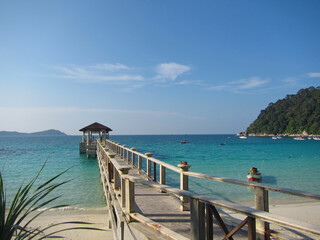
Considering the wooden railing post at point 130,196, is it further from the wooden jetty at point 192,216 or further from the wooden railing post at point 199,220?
the wooden railing post at point 199,220

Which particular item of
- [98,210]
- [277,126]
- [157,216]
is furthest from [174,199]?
[277,126]

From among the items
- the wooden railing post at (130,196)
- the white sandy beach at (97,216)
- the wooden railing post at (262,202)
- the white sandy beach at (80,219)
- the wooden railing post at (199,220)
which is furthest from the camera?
the white sandy beach at (97,216)

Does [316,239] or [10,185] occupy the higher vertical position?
[316,239]

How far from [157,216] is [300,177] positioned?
16.3 metres

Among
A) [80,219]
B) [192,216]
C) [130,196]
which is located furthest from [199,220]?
[80,219]

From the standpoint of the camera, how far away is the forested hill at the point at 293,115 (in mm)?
107750

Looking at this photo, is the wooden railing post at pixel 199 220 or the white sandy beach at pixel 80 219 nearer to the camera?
the wooden railing post at pixel 199 220

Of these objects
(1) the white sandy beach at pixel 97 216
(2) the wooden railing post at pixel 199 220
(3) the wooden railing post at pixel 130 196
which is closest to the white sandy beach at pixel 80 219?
(1) the white sandy beach at pixel 97 216

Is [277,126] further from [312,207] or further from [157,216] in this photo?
[157,216]

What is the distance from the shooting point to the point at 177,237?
289cm

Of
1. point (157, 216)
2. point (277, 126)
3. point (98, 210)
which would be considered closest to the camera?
point (157, 216)

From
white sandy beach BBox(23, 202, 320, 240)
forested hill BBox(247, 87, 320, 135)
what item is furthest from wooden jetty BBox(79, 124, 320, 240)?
forested hill BBox(247, 87, 320, 135)

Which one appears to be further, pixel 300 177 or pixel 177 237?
pixel 300 177

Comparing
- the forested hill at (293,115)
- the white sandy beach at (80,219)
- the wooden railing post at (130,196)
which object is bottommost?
the white sandy beach at (80,219)
